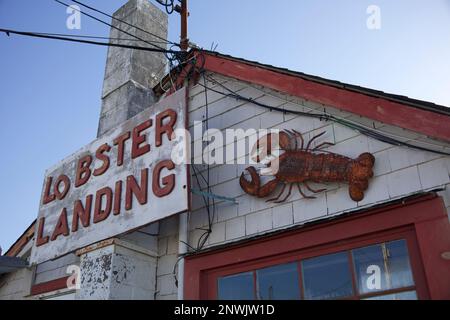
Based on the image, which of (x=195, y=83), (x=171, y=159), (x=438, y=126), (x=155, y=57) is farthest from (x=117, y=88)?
(x=438, y=126)

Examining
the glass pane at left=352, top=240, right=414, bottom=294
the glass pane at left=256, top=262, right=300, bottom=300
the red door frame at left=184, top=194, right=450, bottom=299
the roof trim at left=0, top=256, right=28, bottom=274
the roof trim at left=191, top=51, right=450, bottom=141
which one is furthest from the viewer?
the roof trim at left=0, top=256, right=28, bottom=274

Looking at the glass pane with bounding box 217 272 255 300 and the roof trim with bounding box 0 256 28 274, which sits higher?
A: the roof trim with bounding box 0 256 28 274

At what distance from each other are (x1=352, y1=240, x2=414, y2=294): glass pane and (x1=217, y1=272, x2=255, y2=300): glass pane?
1.12 metres

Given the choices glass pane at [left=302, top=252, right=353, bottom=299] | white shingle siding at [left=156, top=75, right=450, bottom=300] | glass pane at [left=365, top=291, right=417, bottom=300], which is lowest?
glass pane at [left=365, top=291, right=417, bottom=300]

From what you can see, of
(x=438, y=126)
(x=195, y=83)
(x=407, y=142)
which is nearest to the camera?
(x=438, y=126)

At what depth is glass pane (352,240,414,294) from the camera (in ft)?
13.5

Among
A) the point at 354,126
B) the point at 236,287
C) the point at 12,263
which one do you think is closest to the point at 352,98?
the point at 354,126

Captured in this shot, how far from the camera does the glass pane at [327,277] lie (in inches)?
173

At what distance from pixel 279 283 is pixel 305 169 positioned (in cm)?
115

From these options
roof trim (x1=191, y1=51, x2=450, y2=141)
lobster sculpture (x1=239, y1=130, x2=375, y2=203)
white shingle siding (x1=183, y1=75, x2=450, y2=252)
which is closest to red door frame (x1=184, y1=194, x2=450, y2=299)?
white shingle siding (x1=183, y1=75, x2=450, y2=252)

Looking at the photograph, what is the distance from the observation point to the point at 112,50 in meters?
8.66

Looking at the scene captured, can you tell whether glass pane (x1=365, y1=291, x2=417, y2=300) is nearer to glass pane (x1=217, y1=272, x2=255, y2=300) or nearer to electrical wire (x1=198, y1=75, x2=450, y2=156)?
electrical wire (x1=198, y1=75, x2=450, y2=156)
